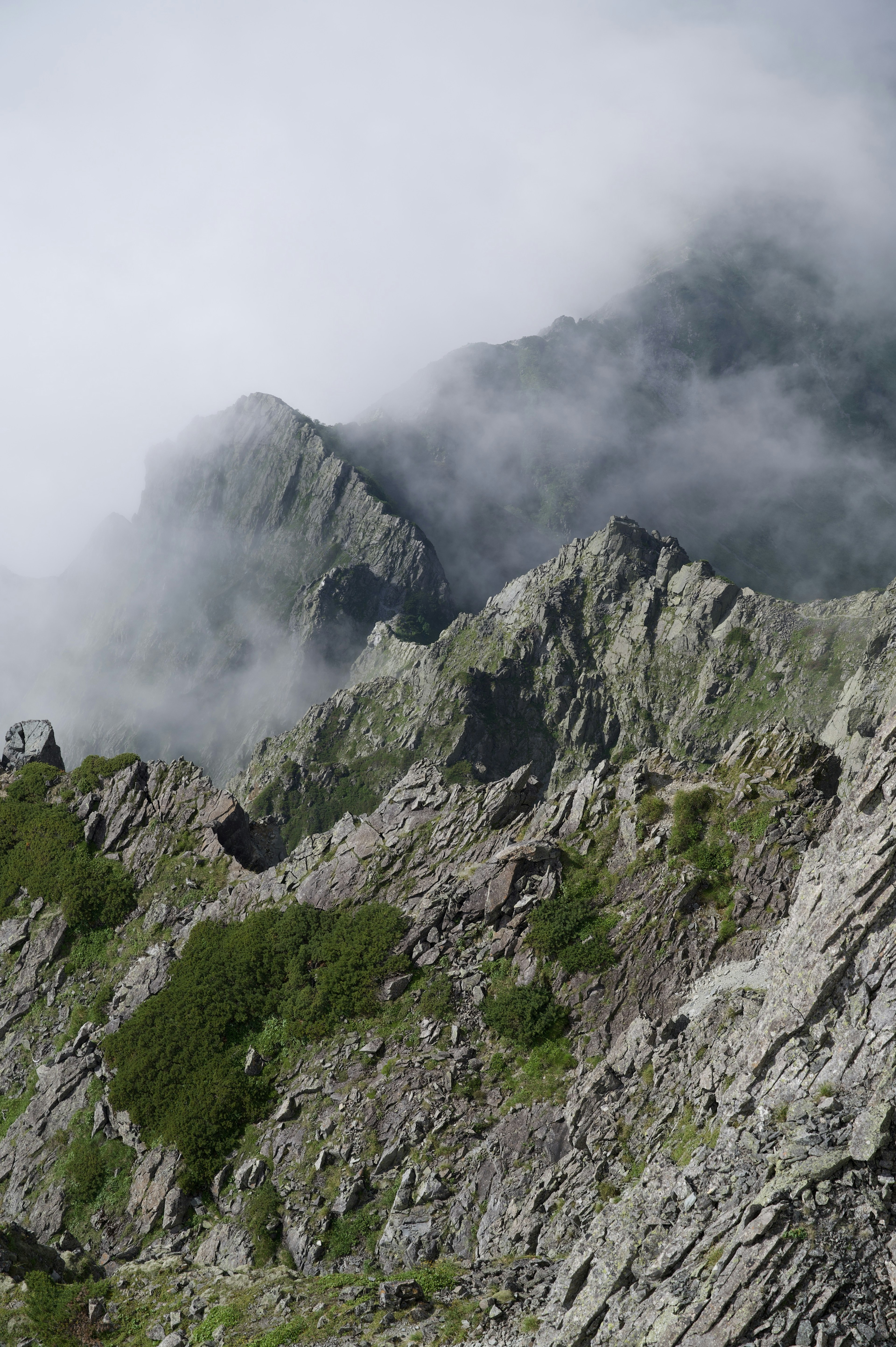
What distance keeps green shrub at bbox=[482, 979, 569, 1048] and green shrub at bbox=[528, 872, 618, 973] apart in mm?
1734

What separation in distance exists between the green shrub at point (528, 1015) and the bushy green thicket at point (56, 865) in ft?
111

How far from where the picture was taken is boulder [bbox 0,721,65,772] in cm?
7994

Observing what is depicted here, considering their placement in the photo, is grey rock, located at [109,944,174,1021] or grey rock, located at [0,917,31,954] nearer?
grey rock, located at [109,944,174,1021]

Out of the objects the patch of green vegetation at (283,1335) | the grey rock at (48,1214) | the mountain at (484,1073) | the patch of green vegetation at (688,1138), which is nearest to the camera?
the mountain at (484,1073)

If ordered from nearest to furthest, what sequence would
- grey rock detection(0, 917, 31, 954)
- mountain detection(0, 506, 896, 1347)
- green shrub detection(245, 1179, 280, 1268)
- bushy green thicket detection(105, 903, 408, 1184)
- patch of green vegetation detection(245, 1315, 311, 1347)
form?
1. mountain detection(0, 506, 896, 1347)
2. patch of green vegetation detection(245, 1315, 311, 1347)
3. green shrub detection(245, 1179, 280, 1268)
4. bushy green thicket detection(105, 903, 408, 1184)
5. grey rock detection(0, 917, 31, 954)

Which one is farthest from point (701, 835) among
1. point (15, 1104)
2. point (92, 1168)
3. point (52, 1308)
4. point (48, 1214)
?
point (15, 1104)

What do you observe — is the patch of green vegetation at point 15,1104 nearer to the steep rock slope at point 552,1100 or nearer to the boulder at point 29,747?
the steep rock slope at point 552,1100

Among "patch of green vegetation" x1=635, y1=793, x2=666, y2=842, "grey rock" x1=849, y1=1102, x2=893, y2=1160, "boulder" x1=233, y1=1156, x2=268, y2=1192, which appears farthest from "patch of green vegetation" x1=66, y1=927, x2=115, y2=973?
"grey rock" x1=849, y1=1102, x2=893, y2=1160

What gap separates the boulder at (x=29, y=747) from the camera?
79938 mm

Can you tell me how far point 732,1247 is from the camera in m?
17.3

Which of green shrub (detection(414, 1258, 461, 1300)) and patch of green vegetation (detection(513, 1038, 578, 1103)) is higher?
patch of green vegetation (detection(513, 1038, 578, 1103))

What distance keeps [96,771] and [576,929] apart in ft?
165

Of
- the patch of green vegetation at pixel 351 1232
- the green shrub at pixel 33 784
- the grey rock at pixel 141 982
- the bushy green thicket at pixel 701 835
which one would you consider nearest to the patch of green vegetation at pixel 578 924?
the bushy green thicket at pixel 701 835

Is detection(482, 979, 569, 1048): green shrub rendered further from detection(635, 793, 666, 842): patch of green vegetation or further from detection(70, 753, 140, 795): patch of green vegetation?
detection(70, 753, 140, 795): patch of green vegetation
